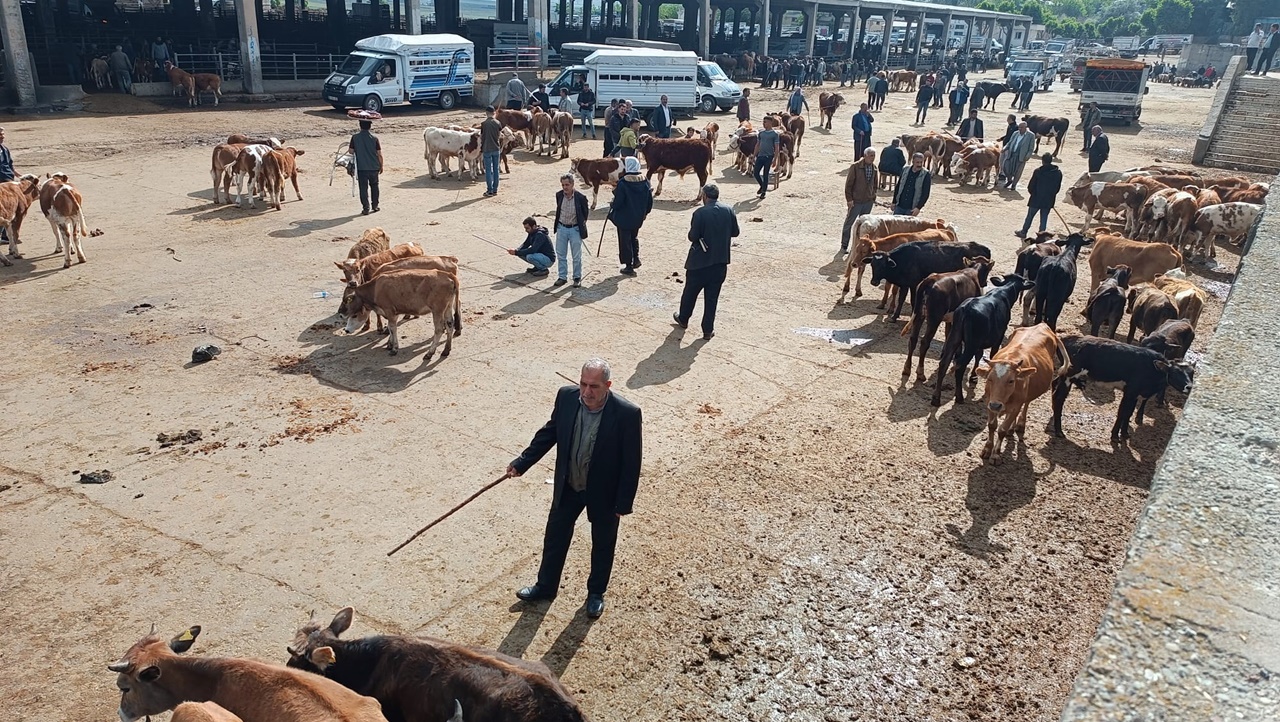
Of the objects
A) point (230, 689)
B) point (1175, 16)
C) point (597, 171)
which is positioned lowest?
point (230, 689)

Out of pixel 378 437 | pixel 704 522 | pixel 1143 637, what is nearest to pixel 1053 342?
pixel 704 522

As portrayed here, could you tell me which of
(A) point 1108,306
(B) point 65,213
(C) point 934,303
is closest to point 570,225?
(C) point 934,303

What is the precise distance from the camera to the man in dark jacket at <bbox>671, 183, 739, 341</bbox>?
1005cm

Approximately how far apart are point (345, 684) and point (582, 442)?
6.05ft

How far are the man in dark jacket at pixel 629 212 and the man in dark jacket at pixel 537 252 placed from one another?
3.36 feet

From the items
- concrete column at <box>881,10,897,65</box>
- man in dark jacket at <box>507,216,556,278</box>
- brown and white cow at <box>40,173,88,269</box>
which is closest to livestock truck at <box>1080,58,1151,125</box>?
concrete column at <box>881,10,897,65</box>

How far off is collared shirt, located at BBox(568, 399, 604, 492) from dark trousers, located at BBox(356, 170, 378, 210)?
460 inches

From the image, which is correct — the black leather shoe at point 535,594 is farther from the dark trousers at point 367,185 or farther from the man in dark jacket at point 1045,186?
the man in dark jacket at point 1045,186

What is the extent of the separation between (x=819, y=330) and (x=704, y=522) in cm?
501

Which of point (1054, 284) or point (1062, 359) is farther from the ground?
point (1054, 284)

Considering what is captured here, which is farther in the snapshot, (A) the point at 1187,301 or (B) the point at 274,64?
(B) the point at 274,64

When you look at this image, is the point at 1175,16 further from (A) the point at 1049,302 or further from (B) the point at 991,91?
(A) the point at 1049,302

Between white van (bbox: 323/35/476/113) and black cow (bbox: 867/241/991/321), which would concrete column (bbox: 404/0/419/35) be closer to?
white van (bbox: 323/35/476/113)

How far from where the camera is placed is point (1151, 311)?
1016 cm
